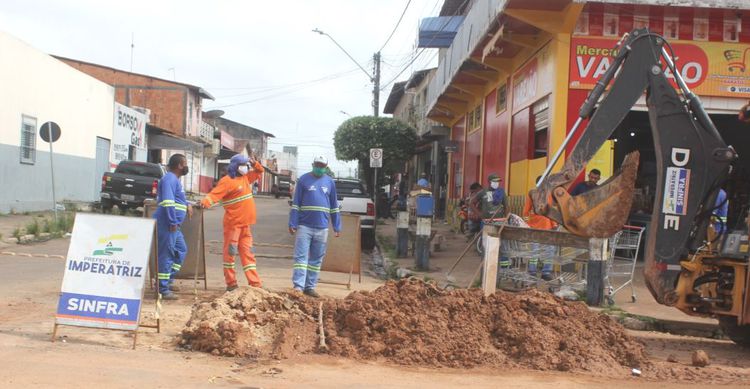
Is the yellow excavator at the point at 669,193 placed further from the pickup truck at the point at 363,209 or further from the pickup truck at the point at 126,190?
the pickup truck at the point at 126,190

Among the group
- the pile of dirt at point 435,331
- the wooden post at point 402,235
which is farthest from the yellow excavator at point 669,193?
the wooden post at point 402,235

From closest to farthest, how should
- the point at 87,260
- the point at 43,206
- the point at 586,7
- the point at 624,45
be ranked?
the point at 87,260, the point at 624,45, the point at 586,7, the point at 43,206

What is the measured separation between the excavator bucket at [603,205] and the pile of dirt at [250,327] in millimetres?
2749

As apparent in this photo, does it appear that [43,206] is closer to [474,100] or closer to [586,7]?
[474,100]

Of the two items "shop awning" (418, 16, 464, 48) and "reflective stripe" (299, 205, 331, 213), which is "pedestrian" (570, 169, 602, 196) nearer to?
"reflective stripe" (299, 205, 331, 213)

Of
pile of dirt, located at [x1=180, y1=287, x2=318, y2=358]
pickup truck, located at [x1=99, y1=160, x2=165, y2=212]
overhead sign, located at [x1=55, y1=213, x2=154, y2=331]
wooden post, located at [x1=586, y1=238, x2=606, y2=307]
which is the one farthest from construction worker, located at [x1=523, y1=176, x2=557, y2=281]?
pickup truck, located at [x1=99, y1=160, x2=165, y2=212]

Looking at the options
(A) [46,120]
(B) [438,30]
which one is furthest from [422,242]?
(B) [438,30]

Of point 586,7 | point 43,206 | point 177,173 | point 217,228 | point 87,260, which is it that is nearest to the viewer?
point 87,260

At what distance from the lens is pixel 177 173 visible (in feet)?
29.3

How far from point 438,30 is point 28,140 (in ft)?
53.0

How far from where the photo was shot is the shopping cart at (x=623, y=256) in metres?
10.0

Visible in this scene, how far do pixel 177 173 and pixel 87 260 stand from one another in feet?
8.78

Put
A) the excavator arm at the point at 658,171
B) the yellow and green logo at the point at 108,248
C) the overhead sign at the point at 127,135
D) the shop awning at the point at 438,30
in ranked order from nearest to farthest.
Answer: the yellow and green logo at the point at 108,248 → the excavator arm at the point at 658,171 → the shop awning at the point at 438,30 → the overhead sign at the point at 127,135

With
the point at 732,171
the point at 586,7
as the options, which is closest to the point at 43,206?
the point at 586,7
